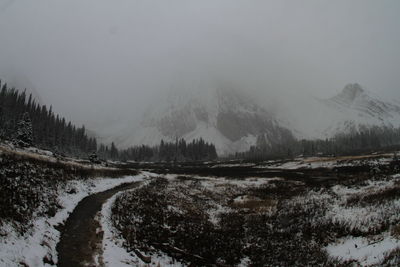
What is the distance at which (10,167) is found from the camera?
19453 millimetres

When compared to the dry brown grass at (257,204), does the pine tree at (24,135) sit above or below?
above

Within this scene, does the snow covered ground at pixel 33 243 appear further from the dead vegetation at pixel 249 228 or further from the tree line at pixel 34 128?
the tree line at pixel 34 128

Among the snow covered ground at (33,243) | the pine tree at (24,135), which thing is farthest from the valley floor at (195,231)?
the pine tree at (24,135)

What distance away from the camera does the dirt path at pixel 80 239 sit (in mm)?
10320

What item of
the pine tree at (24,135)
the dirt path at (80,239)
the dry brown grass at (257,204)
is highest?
the pine tree at (24,135)

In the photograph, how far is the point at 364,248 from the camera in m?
12.0

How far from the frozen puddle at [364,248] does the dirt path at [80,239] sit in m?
10.3

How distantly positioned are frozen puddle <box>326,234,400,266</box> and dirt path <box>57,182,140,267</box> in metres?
10.3

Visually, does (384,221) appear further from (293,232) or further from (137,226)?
(137,226)

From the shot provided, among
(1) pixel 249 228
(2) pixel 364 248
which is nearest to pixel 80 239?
(1) pixel 249 228

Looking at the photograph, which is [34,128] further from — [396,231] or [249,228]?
[396,231]

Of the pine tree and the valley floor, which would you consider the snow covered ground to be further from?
the pine tree

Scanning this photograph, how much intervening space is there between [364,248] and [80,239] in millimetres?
12860

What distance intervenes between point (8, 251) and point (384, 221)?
56.4 feet
